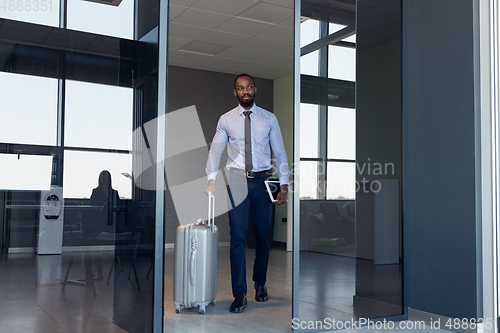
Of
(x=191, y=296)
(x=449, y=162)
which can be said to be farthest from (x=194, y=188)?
(x=449, y=162)

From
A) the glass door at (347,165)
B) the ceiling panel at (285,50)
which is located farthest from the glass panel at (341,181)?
the ceiling panel at (285,50)

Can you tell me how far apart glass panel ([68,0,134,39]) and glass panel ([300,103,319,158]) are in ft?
3.60

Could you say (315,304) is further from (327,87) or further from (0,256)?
(0,256)

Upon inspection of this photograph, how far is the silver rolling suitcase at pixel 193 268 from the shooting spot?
3.20 m

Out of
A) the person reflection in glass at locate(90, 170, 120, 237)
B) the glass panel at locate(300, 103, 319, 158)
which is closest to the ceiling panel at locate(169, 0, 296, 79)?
the glass panel at locate(300, 103, 319, 158)

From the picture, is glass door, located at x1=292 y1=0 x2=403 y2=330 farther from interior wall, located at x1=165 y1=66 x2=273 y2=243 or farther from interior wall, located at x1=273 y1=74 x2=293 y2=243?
interior wall, located at x1=165 y1=66 x2=273 y2=243

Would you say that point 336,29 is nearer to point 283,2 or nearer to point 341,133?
point 341,133

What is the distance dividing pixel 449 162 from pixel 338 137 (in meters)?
0.71

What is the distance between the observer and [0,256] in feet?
7.24

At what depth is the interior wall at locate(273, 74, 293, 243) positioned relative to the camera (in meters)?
7.73

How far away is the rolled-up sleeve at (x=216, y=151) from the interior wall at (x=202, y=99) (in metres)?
4.19

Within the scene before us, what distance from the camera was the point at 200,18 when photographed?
19.2 feet

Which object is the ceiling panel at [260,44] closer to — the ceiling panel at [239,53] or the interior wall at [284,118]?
the ceiling panel at [239,53]

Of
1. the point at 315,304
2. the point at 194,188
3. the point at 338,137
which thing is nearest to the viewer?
the point at 315,304
